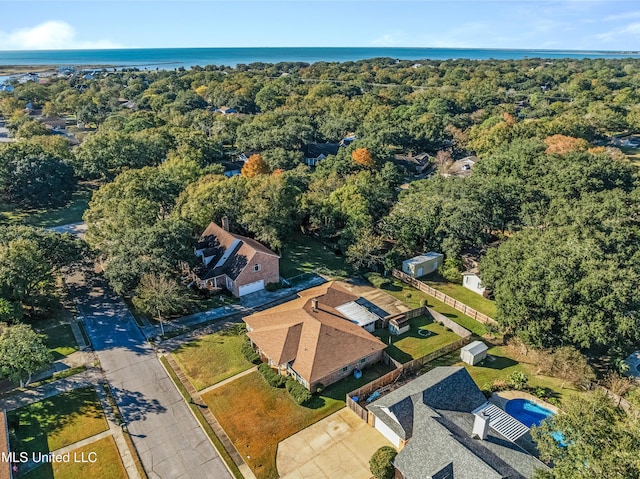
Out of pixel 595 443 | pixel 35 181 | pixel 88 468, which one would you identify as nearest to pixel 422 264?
pixel 595 443

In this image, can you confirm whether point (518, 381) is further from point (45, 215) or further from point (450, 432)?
point (45, 215)

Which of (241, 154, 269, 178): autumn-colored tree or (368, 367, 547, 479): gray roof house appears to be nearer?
(368, 367, 547, 479): gray roof house

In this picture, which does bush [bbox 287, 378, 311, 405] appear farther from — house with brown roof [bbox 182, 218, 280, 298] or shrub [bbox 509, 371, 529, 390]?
shrub [bbox 509, 371, 529, 390]

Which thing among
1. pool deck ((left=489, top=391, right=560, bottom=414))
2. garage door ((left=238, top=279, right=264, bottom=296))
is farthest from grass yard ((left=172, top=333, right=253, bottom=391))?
pool deck ((left=489, top=391, right=560, bottom=414))

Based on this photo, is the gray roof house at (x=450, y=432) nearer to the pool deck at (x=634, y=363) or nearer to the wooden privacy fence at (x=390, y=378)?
the wooden privacy fence at (x=390, y=378)


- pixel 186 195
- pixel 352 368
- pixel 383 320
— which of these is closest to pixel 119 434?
pixel 352 368

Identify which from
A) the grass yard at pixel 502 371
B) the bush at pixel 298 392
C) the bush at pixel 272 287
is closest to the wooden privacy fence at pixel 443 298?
the grass yard at pixel 502 371
